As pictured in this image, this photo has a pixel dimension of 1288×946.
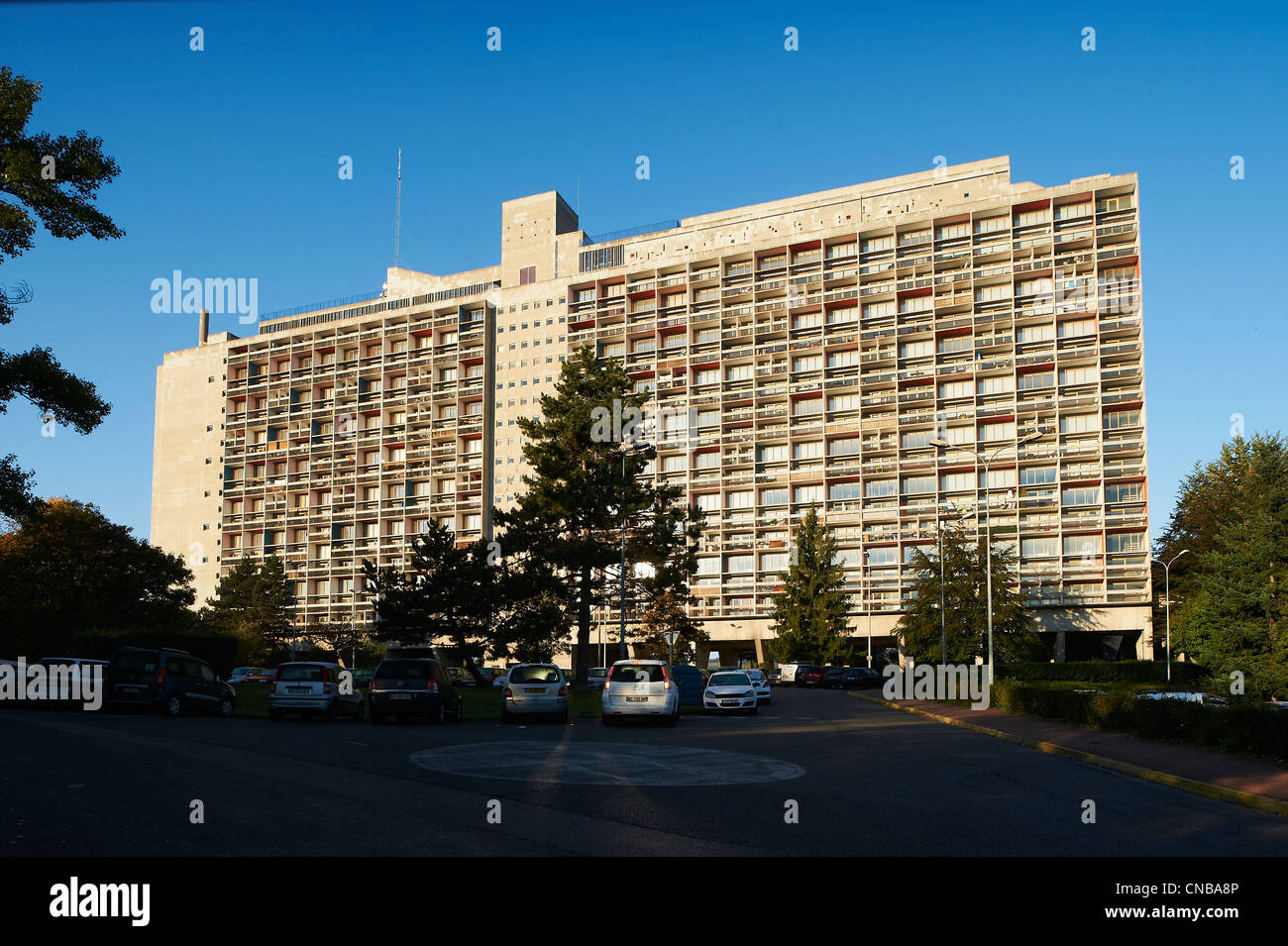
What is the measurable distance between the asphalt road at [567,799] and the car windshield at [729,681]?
40.6 ft

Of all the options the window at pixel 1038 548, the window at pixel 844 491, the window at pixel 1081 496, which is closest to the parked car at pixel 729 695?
the window at pixel 1038 548

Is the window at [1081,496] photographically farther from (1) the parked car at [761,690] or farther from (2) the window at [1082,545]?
(1) the parked car at [761,690]

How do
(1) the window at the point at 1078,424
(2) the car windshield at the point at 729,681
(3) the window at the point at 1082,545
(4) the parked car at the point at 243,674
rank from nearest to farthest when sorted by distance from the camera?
(2) the car windshield at the point at 729,681
(4) the parked car at the point at 243,674
(3) the window at the point at 1082,545
(1) the window at the point at 1078,424

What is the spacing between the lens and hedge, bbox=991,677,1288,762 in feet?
Result: 52.5

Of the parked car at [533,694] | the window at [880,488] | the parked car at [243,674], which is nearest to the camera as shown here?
the parked car at [533,694]

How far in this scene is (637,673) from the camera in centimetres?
2625

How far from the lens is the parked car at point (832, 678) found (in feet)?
210

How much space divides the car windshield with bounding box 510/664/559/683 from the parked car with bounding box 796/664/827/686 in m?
42.0

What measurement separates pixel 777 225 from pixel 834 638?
38.9 metres

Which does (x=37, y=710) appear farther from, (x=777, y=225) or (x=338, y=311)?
(x=338, y=311)

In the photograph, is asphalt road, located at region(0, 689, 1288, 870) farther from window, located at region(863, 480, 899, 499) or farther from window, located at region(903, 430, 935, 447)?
window, located at region(903, 430, 935, 447)

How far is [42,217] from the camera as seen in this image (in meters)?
16.2

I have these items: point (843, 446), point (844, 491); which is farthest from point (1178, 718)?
point (843, 446)
